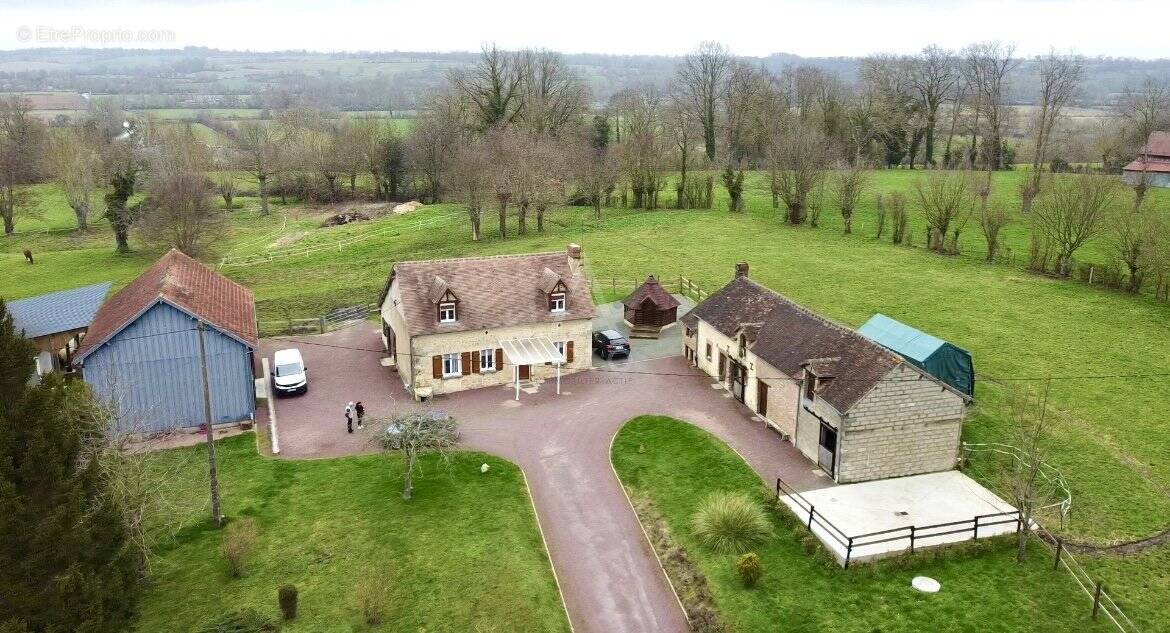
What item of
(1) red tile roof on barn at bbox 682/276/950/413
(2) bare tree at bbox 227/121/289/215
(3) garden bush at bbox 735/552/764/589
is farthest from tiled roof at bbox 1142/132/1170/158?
(2) bare tree at bbox 227/121/289/215

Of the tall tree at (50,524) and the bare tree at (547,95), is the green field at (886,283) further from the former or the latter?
the tall tree at (50,524)

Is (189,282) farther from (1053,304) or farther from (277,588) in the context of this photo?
(1053,304)

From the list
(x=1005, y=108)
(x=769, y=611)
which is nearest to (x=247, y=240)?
(x=769, y=611)

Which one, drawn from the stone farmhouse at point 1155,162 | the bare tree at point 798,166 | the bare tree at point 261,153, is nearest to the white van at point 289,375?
the bare tree at point 798,166

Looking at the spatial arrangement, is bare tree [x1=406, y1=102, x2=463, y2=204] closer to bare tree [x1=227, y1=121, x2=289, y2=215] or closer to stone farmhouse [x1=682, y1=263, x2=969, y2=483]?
bare tree [x1=227, y1=121, x2=289, y2=215]

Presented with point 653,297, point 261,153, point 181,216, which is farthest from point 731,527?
point 261,153
